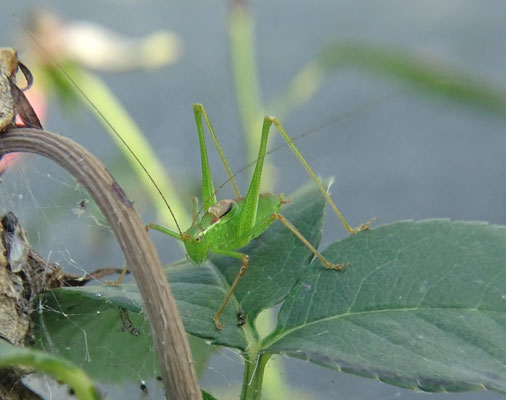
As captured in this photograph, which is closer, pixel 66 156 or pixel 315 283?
pixel 66 156

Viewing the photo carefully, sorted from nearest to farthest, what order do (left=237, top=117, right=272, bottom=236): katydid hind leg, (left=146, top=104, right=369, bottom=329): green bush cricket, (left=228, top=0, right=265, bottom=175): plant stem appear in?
(left=146, top=104, right=369, bottom=329): green bush cricket
(left=237, top=117, right=272, bottom=236): katydid hind leg
(left=228, top=0, right=265, bottom=175): plant stem

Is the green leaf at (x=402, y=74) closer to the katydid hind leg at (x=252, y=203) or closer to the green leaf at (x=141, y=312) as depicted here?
the katydid hind leg at (x=252, y=203)

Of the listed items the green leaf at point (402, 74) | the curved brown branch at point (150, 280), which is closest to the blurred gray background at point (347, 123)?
the green leaf at point (402, 74)

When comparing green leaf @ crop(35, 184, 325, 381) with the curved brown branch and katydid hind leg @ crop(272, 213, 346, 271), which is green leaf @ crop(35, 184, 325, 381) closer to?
katydid hind leg @ crop(272, 213, 346, 271)

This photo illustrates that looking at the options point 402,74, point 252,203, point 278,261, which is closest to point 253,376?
point 278,261

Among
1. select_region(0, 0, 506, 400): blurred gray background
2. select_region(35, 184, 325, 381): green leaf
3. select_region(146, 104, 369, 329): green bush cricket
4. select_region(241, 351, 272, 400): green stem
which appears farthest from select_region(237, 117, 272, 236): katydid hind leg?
select_region(0, 0, 506, 400): blurred gray background

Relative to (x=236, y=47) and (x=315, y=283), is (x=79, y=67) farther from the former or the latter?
(x=315, y=283)

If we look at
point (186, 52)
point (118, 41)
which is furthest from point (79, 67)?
point (186, 52)
